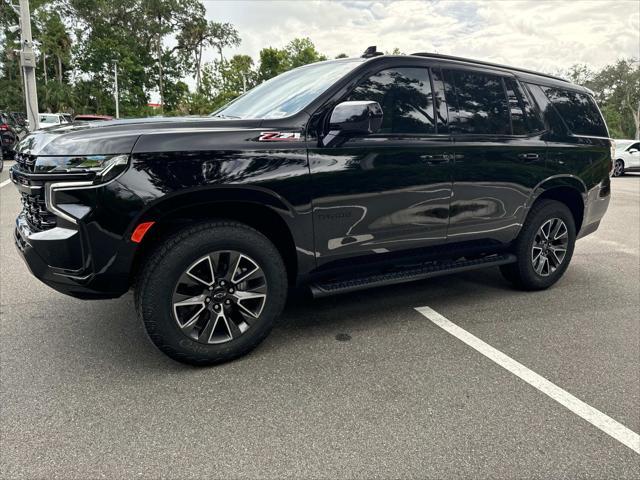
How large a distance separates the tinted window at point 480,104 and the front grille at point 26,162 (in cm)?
274

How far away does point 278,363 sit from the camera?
295 centimetres

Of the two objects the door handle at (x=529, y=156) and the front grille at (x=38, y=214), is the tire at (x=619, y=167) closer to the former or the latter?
the door handle at (x=529, y=156)

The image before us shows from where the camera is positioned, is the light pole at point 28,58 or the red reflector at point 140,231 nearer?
the red reflector at point 140,231

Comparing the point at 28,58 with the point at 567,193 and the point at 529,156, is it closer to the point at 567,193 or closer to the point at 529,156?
the point at 529,156

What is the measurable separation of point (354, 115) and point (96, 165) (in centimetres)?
144

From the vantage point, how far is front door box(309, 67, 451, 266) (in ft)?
9.79

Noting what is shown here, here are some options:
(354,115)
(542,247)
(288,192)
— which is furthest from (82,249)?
(542,247)

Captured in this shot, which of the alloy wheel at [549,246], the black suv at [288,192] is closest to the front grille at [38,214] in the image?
the black suv at [288,192]

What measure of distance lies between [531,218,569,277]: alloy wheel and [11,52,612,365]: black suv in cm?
20

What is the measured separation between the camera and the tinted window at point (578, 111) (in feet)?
13.9

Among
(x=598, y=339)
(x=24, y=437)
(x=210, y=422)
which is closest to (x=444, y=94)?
(x=598, y=339)

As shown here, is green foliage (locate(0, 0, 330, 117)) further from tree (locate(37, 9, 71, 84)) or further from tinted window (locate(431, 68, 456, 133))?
tinted window (locate(431, 68, 456, 133))

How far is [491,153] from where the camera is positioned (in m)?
3.67

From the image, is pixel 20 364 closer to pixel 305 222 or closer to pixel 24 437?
pixel 24 437
